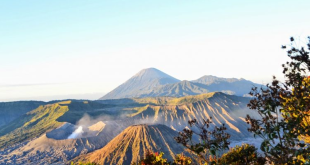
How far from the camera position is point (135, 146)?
341 ft

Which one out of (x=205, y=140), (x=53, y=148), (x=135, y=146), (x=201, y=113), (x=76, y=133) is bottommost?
(x=53, y=148)

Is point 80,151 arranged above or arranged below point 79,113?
below

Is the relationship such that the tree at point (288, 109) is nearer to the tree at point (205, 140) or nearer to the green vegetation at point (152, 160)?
the tree at point (205, 140)

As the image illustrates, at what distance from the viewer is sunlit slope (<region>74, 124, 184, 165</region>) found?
320 feet

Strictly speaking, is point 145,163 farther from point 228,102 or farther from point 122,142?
point 228,102

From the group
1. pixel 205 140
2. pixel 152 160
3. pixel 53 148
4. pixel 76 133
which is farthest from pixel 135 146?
pixel 205 140

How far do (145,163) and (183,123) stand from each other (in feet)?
531

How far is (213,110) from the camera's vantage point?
18500 centimetres

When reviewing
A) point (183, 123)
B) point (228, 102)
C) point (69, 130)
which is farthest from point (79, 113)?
→ point (228, 102)

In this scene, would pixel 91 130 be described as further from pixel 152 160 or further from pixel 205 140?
pixel 205 140

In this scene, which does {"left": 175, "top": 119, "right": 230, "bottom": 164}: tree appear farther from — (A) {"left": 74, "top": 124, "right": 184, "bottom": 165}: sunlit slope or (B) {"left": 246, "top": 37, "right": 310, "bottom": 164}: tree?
(A) {"left": 74, "top": 124, "right": 184, "bottom": 165}: sunlit slope

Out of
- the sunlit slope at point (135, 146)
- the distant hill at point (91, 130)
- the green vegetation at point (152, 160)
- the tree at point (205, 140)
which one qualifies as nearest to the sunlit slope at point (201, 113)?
the distant hill at point (91, 130)

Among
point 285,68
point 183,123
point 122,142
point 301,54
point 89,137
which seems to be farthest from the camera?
point 183,123

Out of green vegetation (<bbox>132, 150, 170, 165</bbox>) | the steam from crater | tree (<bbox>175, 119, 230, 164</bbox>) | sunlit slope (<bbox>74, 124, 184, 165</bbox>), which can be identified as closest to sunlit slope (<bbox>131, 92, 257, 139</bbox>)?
the steam from crater
